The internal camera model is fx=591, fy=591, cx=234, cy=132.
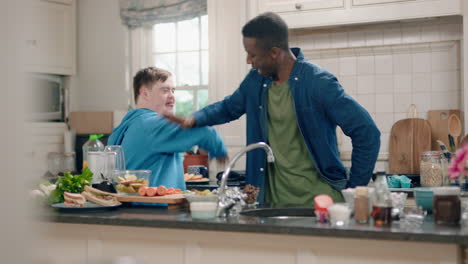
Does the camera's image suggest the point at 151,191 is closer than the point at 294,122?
Yes

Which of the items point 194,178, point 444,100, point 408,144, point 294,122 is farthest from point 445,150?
point 194,178

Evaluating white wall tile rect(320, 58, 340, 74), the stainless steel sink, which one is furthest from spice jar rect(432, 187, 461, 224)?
white wall tile rect(320, 58, 340, 74)

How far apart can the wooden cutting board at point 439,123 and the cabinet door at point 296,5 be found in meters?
0.98

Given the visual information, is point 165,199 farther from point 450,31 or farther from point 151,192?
point 450,31

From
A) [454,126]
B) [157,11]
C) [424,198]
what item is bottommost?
[424,198]

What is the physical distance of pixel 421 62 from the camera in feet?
13.6

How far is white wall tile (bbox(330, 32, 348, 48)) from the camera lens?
4266 mm

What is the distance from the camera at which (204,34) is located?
5.38 metres

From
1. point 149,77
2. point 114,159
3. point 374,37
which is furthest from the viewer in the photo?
point 374,37

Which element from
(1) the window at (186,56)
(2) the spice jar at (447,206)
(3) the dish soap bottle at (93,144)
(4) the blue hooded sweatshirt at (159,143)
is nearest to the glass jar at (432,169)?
(4) the blue hooded sweatshirt at (159,143)

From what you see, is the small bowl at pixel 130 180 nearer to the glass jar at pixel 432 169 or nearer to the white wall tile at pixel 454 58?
the glass jar at pixel 432 169

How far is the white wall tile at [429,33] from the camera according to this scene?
3998 mm

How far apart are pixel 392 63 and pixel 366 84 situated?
0.77 feet

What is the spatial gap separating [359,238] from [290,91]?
36.3 inches
